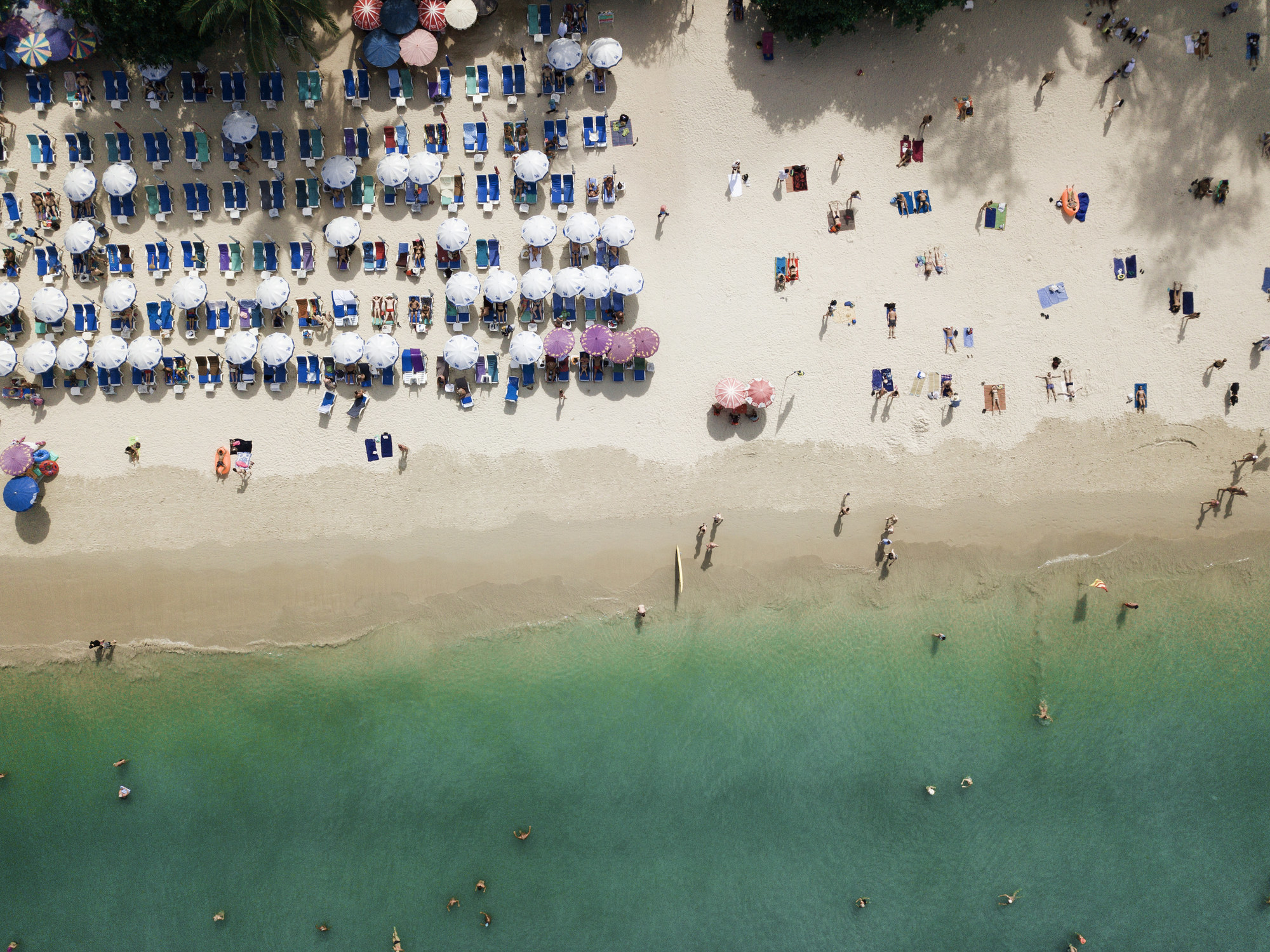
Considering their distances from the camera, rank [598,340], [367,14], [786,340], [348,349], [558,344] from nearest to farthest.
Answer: [367,14], [598,340], [558,344], [348,349], [786,340]

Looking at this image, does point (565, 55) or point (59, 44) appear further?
point (565, 55)

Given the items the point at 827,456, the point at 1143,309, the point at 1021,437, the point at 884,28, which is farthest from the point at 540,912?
the point at 884,28

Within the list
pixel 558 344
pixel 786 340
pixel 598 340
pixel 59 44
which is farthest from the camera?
pixel 786 340

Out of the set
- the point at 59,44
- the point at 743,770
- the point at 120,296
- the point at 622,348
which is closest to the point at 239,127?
the point at 59,44

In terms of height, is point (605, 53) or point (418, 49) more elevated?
point (418, 49)

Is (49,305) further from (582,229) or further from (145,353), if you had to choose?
(582,229)

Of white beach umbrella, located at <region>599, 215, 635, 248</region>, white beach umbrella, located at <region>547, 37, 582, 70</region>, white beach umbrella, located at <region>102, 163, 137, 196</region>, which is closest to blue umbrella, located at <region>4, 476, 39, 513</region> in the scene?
white beach umbrella, located at <region>102, 163, 137, 196</region>

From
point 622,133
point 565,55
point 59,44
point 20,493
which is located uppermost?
point 59,44
